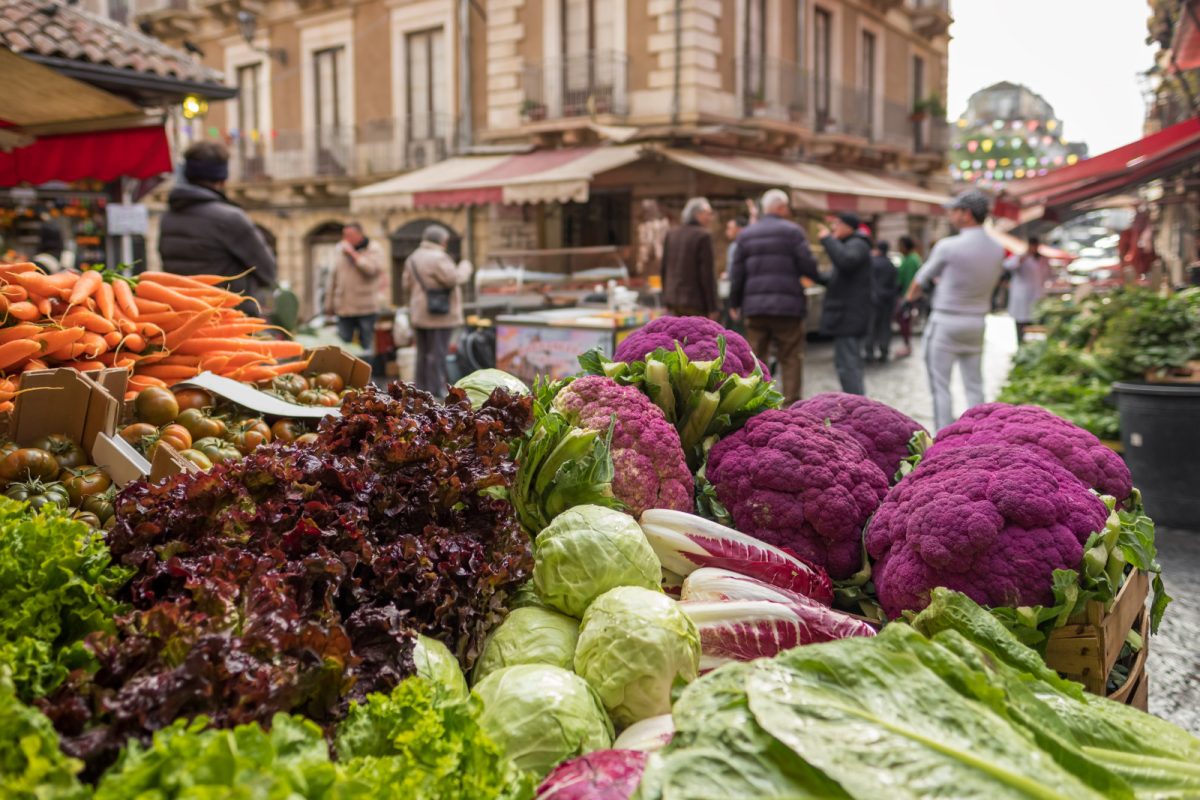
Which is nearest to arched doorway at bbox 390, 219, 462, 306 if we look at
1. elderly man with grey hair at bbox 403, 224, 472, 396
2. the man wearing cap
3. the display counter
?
elderly man with grey hair at bbox 403, 224, 472, 396

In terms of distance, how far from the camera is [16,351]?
2.62 metres

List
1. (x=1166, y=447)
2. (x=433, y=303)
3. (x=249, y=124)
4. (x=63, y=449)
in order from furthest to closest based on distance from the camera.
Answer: (x=249, y=124) → (x=433, y=303) → (x=1166, y=447) → (x=63, y=449)

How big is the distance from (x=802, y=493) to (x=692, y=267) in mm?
6962

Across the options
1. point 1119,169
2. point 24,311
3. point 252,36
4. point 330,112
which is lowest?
point 24,311

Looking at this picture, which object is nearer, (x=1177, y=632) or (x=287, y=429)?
(x=287, y=429)

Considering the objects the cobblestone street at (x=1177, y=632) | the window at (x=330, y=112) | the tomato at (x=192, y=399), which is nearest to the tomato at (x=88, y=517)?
the tomato at (x=192, y=399)

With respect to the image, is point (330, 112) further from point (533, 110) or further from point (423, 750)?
point (423, 750)

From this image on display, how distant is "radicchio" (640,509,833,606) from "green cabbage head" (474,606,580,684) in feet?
1.16

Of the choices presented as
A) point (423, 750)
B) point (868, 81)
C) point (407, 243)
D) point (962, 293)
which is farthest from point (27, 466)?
point (868, 81)

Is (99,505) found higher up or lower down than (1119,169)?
lower down

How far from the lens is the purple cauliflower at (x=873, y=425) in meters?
2.80

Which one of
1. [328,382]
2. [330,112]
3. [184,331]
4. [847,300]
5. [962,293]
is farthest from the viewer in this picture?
[330,112]

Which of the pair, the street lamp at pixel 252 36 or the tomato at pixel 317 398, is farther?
the street lamp at pixel 252 36

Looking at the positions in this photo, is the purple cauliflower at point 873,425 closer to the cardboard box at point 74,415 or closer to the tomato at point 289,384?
the tomato at point 289,384
